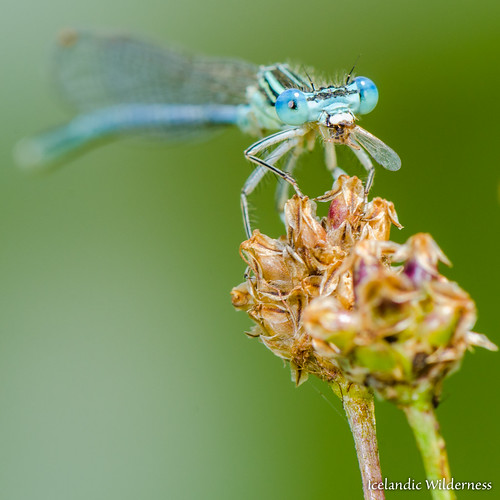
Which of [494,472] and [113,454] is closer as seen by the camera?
[494,472]

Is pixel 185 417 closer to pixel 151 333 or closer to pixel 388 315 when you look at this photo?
pixel 151 333

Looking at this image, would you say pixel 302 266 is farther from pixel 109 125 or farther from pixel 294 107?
pixel 109 125

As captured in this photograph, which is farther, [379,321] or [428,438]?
[428,438]

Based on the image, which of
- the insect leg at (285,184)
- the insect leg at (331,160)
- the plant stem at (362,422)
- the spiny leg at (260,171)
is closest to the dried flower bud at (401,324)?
the plant stem at (362,422)

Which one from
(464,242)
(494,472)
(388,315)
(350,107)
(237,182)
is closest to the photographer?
(388,315)

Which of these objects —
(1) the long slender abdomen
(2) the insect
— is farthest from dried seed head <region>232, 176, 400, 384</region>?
(1) the long slender abdomen

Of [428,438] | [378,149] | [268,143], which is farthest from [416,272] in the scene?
[268,143]

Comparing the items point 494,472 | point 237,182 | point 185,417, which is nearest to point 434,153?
point 237,182
